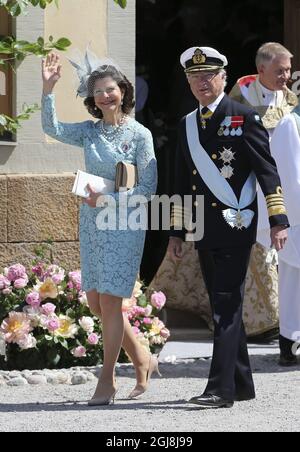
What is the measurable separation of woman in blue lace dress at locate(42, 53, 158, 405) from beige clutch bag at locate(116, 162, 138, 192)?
0.03 m

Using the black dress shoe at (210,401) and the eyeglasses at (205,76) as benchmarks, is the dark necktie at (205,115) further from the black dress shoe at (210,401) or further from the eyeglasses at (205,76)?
the black dress shoe at (210,401)

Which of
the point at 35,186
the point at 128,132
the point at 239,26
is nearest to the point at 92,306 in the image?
the point at 128,132

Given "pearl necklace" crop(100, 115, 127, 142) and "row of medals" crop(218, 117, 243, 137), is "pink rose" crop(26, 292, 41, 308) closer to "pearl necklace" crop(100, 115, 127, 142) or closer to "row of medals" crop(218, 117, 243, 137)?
"pearl necklace" crop(100, 115, 127, 142)

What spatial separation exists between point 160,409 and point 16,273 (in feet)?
5.99

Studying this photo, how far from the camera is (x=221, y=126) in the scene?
756cm

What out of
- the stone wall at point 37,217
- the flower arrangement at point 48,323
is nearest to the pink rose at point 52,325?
the flower arrangement at point 48,323

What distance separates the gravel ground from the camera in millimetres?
6957

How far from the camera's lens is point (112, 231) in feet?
24.9

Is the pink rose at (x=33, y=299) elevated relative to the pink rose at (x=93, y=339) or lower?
elevated

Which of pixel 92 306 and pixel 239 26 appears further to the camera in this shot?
pixel 239 26

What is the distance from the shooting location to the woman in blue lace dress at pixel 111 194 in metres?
7.59

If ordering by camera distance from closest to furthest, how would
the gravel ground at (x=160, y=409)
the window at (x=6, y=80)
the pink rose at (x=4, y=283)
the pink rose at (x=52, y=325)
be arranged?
the gravel ground at (x=160, y=409) < the pink rose at (x=52, y=325) < the pink rose at (x=4, y=283) < the window at (x=6, y=80)
